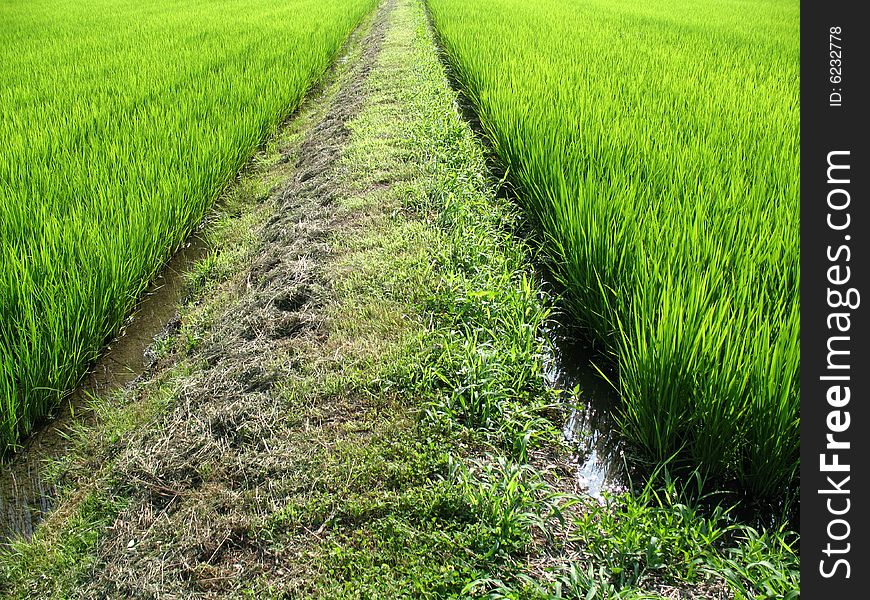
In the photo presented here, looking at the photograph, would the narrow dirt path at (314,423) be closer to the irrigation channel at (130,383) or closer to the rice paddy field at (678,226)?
the irrigation channel at (130,383)

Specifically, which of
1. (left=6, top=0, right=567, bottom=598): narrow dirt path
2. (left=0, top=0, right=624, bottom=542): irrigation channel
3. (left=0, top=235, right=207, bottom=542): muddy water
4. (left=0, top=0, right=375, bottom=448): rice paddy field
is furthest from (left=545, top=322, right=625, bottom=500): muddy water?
(left=0, top=0, right=375, bottom=448): rice paddy field

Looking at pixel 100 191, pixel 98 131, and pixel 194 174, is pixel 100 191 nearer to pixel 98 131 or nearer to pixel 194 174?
pixel 194 174

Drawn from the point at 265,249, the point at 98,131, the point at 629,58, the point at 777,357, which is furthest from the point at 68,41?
the point at 777,357

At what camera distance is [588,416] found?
1724mm

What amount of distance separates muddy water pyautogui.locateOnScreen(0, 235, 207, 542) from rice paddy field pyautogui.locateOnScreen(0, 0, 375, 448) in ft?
0.20

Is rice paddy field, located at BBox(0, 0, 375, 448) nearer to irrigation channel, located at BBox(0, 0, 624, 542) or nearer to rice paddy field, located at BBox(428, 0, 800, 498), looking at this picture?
irrigation channel, located at BBox(0, 0, 624, 542)

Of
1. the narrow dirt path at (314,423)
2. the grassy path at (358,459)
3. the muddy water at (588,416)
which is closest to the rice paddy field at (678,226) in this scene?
the muddy water at (588,416)

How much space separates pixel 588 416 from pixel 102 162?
2635 millimetres

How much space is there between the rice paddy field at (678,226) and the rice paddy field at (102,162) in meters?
1.72

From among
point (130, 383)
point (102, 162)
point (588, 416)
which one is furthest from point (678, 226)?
point (102, 162)

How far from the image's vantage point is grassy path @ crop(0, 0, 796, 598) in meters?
1.21

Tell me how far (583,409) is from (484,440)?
399 millimetres

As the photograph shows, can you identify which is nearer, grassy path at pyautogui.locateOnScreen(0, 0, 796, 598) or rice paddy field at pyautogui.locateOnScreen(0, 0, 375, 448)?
grassy path at pyautogui.locateOnScreen(0, 0, 796, 598)

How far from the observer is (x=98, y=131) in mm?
3287
